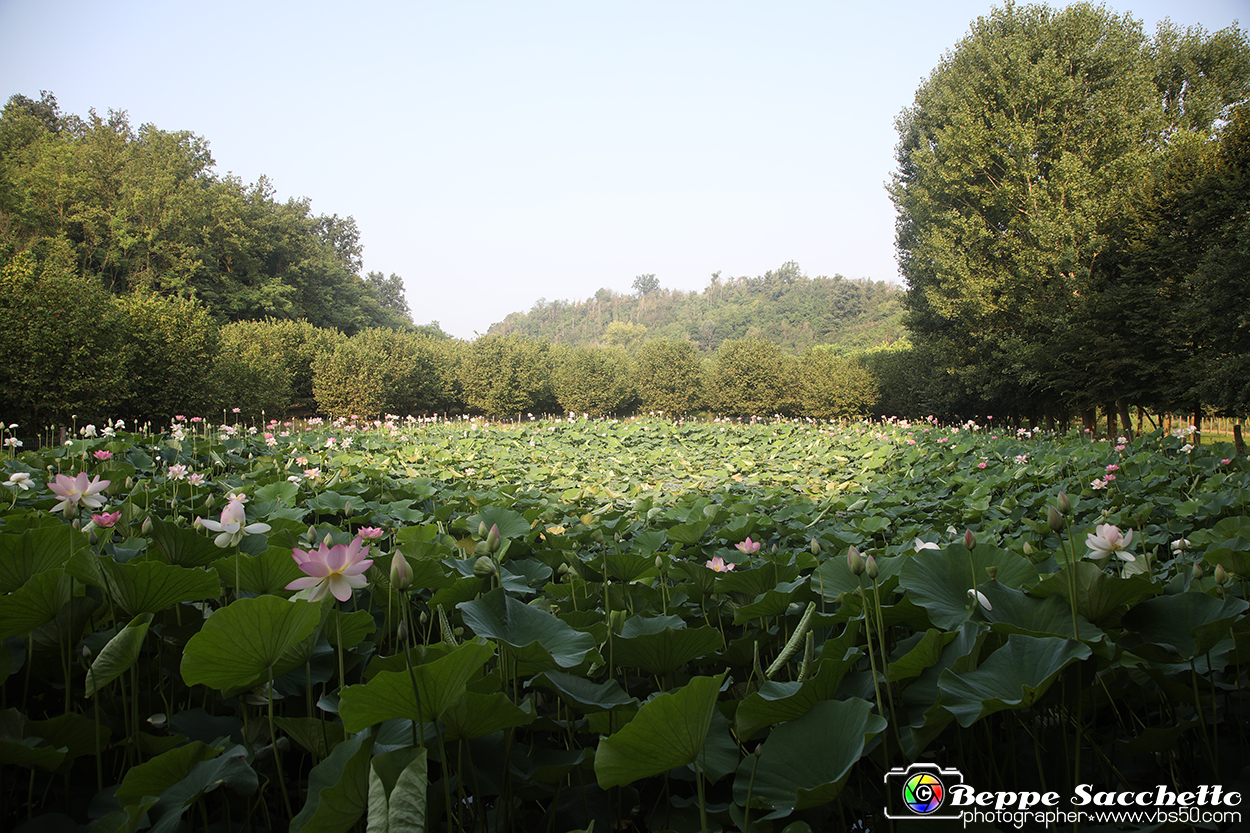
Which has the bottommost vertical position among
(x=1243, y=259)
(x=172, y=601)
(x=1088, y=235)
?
(x=172, y=601)

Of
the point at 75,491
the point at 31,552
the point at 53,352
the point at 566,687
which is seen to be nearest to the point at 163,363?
the point at 53,352

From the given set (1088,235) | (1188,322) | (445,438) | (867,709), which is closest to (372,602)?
(867,709)

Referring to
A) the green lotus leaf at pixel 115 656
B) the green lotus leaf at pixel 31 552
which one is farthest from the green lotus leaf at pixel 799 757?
the green lotus leaf at pixel 31 552

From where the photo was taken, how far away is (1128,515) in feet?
9.35

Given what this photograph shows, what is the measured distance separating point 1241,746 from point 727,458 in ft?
27.8

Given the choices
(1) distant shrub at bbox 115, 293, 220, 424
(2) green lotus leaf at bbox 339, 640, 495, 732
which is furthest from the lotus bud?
(1) distant shrub at bbox 115, 293, 220, 424

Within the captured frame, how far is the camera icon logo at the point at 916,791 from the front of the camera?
0.83 metres

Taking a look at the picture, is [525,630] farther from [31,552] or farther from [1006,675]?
[31,552]

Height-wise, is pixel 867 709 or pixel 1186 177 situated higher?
pixel 1186 177

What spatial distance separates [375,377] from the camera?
20922mm

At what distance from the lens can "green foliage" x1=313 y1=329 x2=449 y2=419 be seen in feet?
67.3

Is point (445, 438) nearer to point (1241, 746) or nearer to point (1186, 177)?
point (1241, 746)

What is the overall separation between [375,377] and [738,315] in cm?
4820

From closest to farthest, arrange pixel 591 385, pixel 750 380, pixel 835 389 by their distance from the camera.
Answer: pixel 835 389, pixel 750 380, pixel 591 385
